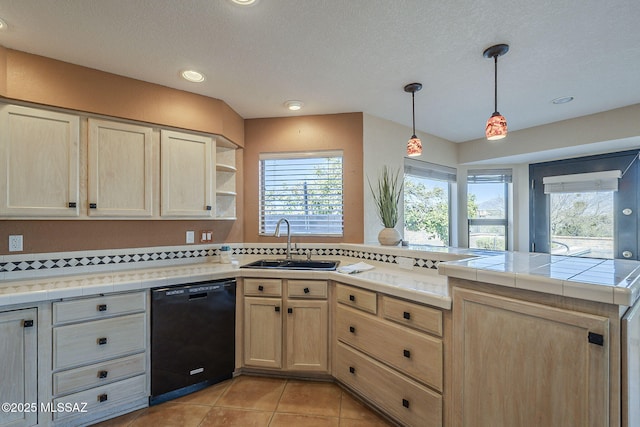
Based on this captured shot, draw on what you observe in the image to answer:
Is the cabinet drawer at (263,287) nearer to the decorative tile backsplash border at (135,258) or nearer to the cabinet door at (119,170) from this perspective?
the decorative tile backsplash border at (135,258)

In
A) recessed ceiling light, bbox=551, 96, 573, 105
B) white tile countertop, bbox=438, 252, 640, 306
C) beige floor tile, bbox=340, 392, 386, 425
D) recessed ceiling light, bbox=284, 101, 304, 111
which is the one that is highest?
recessed ceiling light, bbox=284, 101, 304, 111

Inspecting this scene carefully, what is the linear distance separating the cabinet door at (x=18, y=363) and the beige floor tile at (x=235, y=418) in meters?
0.98

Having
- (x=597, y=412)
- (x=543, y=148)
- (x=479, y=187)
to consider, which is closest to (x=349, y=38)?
(x=597, y=412)

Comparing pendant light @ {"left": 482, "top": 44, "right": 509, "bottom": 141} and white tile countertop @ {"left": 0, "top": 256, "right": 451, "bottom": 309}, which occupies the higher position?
pendant light @ {"left": 482, "top": 44, "right": 509, "bottom": 141}

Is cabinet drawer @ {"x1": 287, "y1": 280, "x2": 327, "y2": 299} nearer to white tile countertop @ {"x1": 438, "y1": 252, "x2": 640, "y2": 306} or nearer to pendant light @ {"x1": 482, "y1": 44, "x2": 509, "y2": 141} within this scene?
white tile countertop @ {"x1": 438, "y1": 252, "x2": 640, "y2": 306}

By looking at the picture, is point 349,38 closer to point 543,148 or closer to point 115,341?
point 115,341

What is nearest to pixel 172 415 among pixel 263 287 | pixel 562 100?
pixel 263 287

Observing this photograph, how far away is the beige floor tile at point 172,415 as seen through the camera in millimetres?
1745

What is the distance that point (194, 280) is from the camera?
2035mm

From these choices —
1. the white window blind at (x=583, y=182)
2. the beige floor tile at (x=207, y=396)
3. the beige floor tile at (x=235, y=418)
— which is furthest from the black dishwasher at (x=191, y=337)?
the white window blind at (x=583, y=182)

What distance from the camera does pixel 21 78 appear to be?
69.5 inches

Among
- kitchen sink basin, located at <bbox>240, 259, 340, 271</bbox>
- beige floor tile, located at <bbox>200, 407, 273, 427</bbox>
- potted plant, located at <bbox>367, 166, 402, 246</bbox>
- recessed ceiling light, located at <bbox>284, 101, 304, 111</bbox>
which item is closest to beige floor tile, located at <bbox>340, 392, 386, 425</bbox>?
beige floor tile, located at <bbox>200, 407, 273, 427</bbox>

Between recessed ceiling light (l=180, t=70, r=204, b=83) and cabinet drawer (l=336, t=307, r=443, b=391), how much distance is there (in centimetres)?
212

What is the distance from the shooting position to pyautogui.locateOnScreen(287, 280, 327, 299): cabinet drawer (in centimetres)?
217
